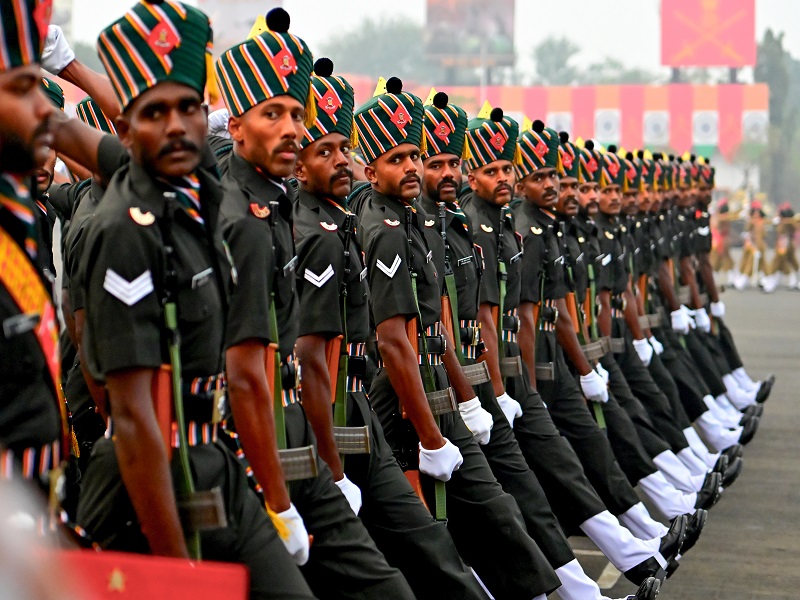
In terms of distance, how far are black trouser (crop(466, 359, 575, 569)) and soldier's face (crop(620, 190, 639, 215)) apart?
540cm

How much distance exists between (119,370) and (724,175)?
68350 millimetres

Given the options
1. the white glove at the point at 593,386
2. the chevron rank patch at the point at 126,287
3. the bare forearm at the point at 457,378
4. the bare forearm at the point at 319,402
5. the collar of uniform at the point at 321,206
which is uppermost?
the chevron rank patch at the point at 126,287

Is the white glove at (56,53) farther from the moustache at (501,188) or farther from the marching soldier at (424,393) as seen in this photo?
the moustache at (501,188)

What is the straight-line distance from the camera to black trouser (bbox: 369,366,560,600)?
20.6 ft

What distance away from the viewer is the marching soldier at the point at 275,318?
13.7 feet

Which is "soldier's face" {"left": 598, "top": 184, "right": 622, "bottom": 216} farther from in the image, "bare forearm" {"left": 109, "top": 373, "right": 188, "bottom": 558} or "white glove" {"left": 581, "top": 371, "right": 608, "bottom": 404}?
"bare forearm" {"left": 109, "top": 373, "right": 188, "bottom": 558}

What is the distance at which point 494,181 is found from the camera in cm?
774

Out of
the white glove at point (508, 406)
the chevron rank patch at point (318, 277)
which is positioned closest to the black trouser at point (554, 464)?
the white glove at point (508, 406)

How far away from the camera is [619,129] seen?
219 feet

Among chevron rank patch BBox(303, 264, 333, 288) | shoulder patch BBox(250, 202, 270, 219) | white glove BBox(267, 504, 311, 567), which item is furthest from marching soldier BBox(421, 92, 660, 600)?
white glove BBox(267, 504, 311, 567)

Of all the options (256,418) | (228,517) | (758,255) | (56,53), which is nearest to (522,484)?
(256,418)

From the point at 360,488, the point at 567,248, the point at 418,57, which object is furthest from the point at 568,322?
the point at 418,57

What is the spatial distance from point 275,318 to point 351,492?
3.22ft

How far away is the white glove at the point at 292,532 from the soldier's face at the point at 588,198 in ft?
20.3
